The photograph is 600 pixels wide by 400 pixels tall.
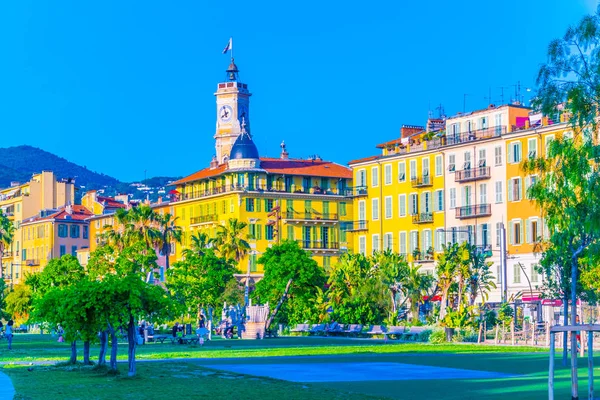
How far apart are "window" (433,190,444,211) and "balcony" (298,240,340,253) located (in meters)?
34.6

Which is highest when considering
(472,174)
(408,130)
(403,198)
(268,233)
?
(408,130)

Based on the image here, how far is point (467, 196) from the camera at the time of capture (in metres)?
109

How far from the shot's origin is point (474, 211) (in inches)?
4213

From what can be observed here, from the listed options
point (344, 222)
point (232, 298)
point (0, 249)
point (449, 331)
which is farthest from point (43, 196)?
point (449, 331)

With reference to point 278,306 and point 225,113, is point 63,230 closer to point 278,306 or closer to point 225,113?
point 225,113

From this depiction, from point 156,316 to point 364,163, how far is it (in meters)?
81.9

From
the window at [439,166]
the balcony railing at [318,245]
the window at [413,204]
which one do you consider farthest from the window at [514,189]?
the balcony railing at [318,245]

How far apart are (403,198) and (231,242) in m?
22.8

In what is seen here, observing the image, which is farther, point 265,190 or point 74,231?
point 74,231

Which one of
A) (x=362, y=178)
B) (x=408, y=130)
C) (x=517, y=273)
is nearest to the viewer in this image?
(x=517, y=273)

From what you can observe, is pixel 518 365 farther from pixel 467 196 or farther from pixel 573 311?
pixel 467 196

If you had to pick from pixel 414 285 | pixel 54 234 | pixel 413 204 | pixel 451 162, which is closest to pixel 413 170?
pixel 413 204

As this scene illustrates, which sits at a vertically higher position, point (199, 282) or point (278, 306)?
point (199, 282)

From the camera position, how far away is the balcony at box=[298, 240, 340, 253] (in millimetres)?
145875
